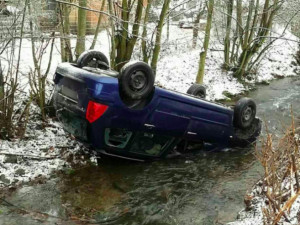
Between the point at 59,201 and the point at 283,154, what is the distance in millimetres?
2930

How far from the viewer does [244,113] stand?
22.2 feet

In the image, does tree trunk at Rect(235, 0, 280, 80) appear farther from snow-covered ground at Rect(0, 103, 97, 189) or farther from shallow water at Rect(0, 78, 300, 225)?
snow-covered ground at Rect(0, 103, 97, 189)

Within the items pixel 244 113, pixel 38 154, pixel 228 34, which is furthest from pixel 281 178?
pixel 228 34

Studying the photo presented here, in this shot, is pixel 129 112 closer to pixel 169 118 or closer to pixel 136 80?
pixel 136 80

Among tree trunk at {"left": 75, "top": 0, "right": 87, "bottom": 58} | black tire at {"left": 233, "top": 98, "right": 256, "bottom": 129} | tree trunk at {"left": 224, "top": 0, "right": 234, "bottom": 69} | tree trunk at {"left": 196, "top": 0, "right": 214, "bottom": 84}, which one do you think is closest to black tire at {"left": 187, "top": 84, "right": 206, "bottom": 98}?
black tire at {"left": 233, "top": 98, "right": 256, "bottom": 129}

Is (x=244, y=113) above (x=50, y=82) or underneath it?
underneath

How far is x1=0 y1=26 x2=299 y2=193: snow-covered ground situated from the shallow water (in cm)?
49

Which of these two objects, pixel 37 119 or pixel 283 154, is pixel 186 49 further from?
pixel 283 154

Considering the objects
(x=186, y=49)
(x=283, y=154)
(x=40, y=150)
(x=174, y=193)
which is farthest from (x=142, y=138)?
(x=186, y=49)

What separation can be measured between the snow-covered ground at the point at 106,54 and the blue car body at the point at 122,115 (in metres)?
0.86

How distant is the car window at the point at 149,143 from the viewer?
217 inches

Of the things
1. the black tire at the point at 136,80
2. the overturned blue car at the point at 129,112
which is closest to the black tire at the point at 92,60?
the overturned blue car at the point at 129,112

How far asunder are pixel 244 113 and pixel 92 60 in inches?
117

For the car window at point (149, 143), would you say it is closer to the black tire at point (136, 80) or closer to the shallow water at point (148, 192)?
the shallow water at point (148, 192)
